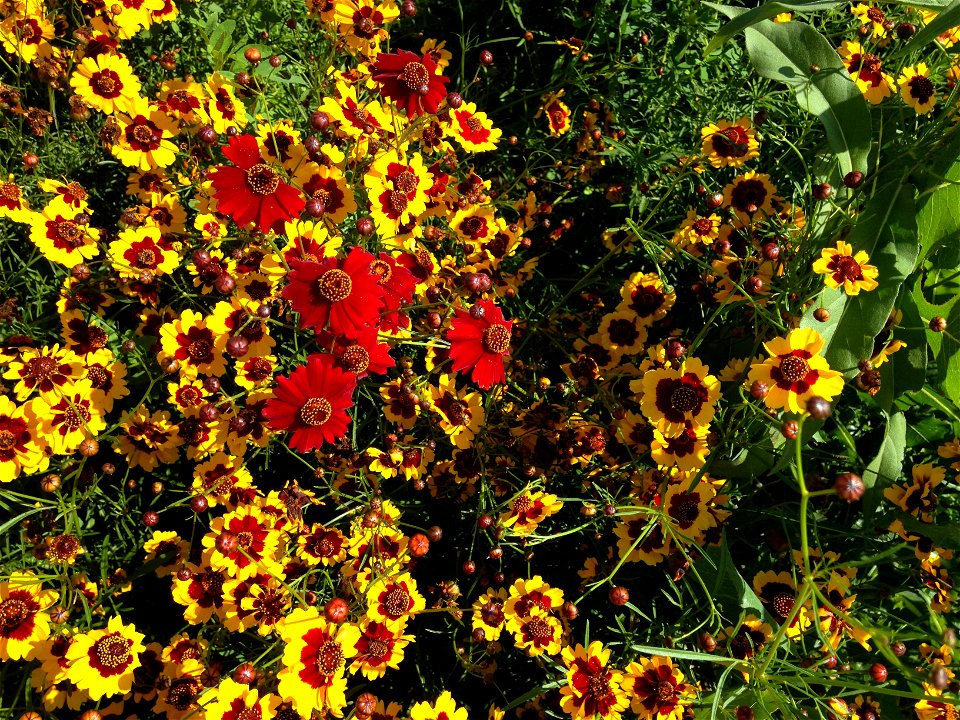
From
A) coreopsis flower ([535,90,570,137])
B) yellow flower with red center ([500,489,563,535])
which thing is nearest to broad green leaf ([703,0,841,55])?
coreopsis flower ([535,90,570,137])

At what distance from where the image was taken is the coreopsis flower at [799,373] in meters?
1.46

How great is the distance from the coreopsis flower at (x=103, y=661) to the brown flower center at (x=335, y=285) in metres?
0.98

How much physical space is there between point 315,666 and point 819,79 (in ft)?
6.38

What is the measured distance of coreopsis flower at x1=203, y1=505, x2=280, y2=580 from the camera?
1726 mm

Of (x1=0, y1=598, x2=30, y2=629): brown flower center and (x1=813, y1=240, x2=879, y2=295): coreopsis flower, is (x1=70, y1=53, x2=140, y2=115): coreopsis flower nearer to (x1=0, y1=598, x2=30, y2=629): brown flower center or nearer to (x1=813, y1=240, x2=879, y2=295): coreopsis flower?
(x1=0, y1=598, x2=30, y2=629): brown flower center

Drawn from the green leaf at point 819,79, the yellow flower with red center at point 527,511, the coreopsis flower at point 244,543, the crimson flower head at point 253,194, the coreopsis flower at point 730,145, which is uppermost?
the green leaf at point 819,79

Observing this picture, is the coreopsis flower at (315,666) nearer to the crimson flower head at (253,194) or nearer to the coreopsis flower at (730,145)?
the crimson flower head at (253,194)

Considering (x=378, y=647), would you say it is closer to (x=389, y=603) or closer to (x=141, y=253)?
(x=389, y=603)

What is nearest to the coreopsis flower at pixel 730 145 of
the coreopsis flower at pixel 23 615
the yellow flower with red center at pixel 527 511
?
the yellow flower with red center at pixel 527 511

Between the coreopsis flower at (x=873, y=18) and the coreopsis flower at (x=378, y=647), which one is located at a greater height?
the coreopsis flower at (x=873, y=18)

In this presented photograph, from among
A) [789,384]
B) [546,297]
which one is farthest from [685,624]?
[546,297]

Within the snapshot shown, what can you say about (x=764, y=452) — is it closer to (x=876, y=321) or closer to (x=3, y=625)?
(x=876, y=321)

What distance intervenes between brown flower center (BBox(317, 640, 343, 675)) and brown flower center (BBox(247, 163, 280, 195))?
3.40 feet

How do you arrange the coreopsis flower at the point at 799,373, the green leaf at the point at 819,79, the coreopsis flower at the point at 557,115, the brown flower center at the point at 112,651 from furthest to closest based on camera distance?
the coreopsis flower at the point at 557,115
the green leaf at the point at 819,79
the brown flower center at the point at 112,651
the coreopsis flower at the point at 799,373
